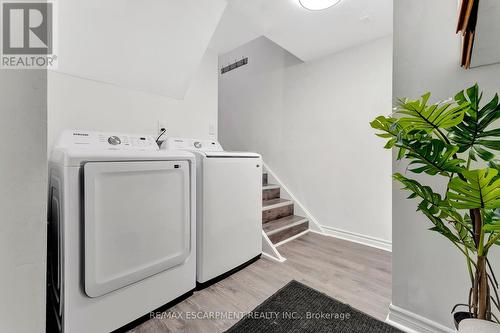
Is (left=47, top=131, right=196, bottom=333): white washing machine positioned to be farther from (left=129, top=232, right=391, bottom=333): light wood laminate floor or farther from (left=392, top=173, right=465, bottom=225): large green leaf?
(left=392, top=173, right=465, bottom=225): large green leaf

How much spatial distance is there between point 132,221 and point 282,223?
5.81 feet

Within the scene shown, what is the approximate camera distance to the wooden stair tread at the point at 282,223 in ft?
7.71

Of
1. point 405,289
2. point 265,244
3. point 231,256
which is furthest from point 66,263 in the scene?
point 405,289

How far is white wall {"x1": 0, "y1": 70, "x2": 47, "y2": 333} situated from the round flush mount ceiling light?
1.87 metres

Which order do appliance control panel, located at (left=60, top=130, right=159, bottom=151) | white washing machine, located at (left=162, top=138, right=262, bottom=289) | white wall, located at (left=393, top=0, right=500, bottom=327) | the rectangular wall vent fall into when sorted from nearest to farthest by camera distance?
white wall, located at (left=393, top=0, right=500, bottom=327)
appliance control panel, located at (left=60, top=130, right=159, bottom=151)
white washing machine, located at (left=162, top=138, right=262, bottom=289)
the rectangular wall vent

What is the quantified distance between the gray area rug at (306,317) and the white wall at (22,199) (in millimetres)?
985

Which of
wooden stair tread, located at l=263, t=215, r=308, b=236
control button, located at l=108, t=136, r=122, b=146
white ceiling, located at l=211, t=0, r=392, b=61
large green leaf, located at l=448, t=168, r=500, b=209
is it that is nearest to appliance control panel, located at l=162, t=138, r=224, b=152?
control button, located at l=108, t=136, r=122, b=146

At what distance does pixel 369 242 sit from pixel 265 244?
1158mm

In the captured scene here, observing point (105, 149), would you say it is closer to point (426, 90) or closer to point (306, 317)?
point (306, 317)

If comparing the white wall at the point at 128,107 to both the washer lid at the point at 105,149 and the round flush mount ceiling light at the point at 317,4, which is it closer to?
the washer lid at the point at 105,149

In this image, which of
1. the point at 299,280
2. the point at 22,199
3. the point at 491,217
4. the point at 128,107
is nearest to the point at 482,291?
the point at 491,217

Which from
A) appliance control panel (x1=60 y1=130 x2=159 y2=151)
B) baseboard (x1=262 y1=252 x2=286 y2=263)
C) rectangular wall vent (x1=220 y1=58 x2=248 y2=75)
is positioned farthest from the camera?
rectangular wall vent (x1=220 y1=58 x2=248 y2=75)

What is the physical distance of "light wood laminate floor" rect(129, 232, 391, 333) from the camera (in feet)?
4.12

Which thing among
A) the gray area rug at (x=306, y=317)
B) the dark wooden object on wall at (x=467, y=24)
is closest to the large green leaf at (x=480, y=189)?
the dark wooden object on wall at (x=467, y=24)
